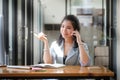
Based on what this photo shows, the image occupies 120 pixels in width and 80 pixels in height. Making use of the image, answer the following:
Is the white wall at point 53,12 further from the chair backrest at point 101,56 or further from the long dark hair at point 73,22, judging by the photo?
the chair backrest at point 101,56

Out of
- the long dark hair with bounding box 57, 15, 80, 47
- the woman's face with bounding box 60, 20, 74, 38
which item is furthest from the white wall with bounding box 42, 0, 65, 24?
the woman's face with bounding box 60, 20, 74, 38

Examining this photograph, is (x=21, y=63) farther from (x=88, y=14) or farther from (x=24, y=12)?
(x=88, y=14)

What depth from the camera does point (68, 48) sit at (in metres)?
3.54

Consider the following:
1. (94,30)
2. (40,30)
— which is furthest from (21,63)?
(94,30)

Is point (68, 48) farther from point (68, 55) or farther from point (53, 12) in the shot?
point (53, 12)

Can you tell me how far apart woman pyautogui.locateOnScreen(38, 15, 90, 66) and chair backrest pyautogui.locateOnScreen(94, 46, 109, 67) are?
2.16 ft

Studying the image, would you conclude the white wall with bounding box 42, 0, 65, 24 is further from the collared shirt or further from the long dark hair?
the collared shirt

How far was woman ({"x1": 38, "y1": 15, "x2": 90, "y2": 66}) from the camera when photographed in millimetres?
3109

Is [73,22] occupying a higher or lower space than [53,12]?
lower

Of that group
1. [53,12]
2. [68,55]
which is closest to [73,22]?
[53,12]

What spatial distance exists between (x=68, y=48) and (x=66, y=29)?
397 mm

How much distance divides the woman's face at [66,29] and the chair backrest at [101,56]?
83 cm

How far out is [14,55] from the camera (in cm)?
388

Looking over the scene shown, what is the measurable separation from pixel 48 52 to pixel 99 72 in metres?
1.21
